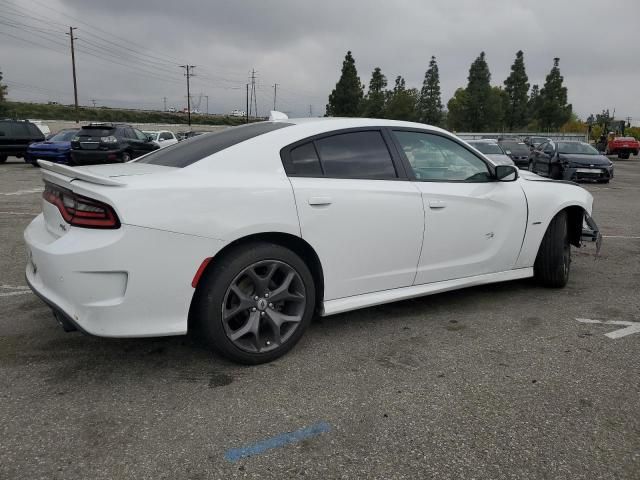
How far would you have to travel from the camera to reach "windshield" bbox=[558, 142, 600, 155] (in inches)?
656

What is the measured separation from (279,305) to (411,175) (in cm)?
132

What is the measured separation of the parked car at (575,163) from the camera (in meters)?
16.0

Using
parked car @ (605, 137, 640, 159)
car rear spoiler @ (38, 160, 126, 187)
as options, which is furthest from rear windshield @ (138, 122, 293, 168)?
parked car @ (605, 137, 640, 159)

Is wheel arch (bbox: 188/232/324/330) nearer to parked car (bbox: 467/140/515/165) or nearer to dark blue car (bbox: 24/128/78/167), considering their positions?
parked car (bbox: 467/140/515/165)

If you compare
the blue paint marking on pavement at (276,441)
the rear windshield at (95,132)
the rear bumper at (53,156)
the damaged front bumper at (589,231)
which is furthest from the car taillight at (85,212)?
the rear bumper at (53,156)

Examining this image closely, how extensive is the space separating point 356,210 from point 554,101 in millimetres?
65382

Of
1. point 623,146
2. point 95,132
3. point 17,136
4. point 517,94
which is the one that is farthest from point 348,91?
point 95,132

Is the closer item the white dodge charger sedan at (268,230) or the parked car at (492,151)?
the white dodge charger sedan at (268,230)

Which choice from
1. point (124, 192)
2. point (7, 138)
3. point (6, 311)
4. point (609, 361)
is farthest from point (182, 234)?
point (7, 138)

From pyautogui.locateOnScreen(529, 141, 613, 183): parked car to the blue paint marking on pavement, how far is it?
1564 centimetres

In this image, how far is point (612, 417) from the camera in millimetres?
2479

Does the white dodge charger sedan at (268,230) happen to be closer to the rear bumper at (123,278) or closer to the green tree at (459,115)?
the rear bumper at (123,278)

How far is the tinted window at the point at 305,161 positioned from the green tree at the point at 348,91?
185 ft

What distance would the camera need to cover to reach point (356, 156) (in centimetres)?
338
